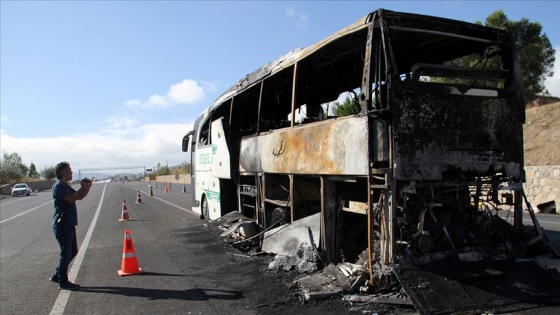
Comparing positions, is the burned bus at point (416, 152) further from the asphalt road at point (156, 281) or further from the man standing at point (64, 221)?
the man standing at point (64, 221)

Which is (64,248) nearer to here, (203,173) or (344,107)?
(344,107)

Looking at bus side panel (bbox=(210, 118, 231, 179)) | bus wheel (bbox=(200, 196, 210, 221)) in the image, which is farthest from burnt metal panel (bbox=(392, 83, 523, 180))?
bus wheel (bbox=(200, 196, 210, 221))

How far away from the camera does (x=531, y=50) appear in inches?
1122

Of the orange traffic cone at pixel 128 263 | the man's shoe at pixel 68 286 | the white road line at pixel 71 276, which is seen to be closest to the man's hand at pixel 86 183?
the orange traffic cone at pixel 128 263

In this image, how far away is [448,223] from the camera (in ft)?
18.0

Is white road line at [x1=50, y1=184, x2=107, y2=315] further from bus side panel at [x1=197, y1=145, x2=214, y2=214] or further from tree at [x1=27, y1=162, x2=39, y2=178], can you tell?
tree at [x1=27, y1=162, x2=39, y2=178]

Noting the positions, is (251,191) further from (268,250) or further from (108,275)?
(108,275)

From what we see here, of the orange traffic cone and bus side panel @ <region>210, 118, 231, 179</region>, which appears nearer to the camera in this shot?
the orange traffic cone

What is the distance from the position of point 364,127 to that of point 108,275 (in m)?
5.00

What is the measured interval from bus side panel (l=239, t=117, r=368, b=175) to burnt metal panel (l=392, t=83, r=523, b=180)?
48 centimetres

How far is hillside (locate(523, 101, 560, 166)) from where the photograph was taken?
21.7 metres

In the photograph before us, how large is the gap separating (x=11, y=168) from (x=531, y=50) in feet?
273

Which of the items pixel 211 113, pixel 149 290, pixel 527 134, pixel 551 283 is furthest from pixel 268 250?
pixel 527 134

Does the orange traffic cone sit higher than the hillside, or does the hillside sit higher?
Result: the hillside
